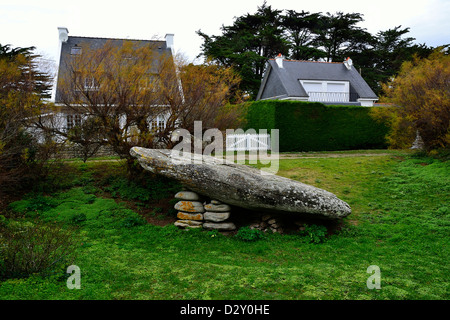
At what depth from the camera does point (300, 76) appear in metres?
29.2

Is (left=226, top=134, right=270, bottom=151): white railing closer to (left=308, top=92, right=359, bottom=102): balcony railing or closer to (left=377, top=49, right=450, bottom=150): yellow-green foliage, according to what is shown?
(left=377, top=49, right=450, bottom=150): yellow-green foliage

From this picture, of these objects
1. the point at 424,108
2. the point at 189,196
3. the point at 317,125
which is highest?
the point at 424,108

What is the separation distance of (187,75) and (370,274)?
328 inches

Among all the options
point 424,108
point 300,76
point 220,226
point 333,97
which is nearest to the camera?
point 220,226

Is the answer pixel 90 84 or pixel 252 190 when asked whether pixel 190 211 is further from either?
pixel 90 84

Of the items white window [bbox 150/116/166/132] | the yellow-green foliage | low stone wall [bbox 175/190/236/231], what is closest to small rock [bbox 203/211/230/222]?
low stone wall [bbox 175/190/236/231]

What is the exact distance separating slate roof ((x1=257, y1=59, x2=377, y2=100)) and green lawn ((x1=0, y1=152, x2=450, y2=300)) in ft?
56.0

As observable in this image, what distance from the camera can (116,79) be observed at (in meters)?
9.98

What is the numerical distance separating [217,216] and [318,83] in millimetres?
24205

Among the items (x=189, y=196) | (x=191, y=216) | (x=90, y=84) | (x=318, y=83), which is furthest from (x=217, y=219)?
(x=318, y=83)

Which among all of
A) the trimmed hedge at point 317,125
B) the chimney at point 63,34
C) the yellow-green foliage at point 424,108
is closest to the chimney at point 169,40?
the chimney at point 63,34

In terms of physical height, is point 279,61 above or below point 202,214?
above

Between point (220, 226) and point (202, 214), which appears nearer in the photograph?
point (220, 226)

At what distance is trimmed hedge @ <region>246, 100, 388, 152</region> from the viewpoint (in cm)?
1823
